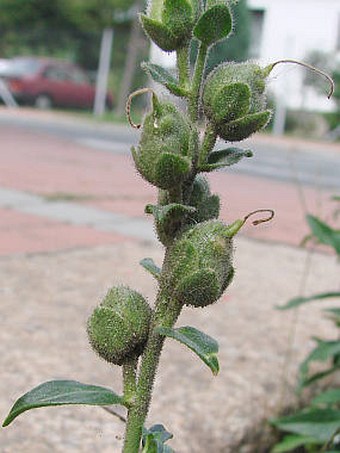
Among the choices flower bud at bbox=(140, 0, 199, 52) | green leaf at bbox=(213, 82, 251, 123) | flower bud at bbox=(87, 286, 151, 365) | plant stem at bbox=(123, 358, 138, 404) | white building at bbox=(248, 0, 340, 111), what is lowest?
plant stem at bbox=(123, 358, 138, 404)

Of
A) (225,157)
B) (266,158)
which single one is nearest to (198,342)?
(225,157)

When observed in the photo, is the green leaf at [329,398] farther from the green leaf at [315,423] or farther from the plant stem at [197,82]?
the plant stem at [197,82]

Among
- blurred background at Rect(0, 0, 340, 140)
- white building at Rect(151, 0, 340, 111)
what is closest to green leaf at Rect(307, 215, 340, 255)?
blurred background at Rect(0, 0, 340, 140)

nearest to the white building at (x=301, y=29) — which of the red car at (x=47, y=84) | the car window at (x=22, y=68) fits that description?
the red car at (x=47, y=84)

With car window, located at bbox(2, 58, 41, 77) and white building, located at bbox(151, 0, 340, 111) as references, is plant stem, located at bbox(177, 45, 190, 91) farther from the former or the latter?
white building, located at bbox(151, 0, 340, 111)

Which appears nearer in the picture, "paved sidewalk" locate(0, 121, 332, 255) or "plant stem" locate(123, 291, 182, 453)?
"plant stem" locate(123, 291, 182, 453)

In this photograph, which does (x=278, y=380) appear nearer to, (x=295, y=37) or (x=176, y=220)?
(x=176, y=220)

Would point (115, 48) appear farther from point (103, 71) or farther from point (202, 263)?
point (202, 263)
